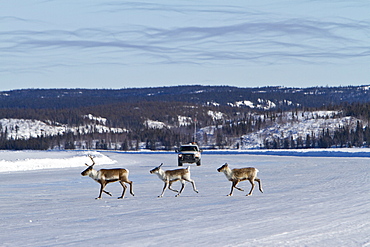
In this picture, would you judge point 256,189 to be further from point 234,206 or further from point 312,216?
point 312,216

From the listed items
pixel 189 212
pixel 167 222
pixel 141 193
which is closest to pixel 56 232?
pixel 167 222

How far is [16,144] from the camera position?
199 metres

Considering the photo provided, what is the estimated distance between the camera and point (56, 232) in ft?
35.6

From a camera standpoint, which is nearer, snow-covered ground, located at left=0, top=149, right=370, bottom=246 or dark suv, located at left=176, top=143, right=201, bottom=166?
snow-covered ground, located at left=0, top=149, right=370, bottom=246

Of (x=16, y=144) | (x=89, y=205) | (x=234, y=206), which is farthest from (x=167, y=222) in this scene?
(x=16, y=144)

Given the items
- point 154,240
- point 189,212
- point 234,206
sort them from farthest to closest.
A: 1. point 234,206
2. point 189,212
3. point 154,240

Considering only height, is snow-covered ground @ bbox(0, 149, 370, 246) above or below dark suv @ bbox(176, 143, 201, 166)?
below

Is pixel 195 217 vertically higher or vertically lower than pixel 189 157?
lower

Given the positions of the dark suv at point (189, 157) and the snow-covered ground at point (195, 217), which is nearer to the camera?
the snow-covered ground at point (195, 217)

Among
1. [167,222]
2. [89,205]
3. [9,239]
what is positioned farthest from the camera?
[89,205]

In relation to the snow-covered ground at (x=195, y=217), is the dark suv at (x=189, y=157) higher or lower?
higher

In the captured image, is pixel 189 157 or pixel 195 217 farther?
pixel 189 157

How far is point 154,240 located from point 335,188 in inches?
403

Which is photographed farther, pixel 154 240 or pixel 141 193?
pixel 141 193
